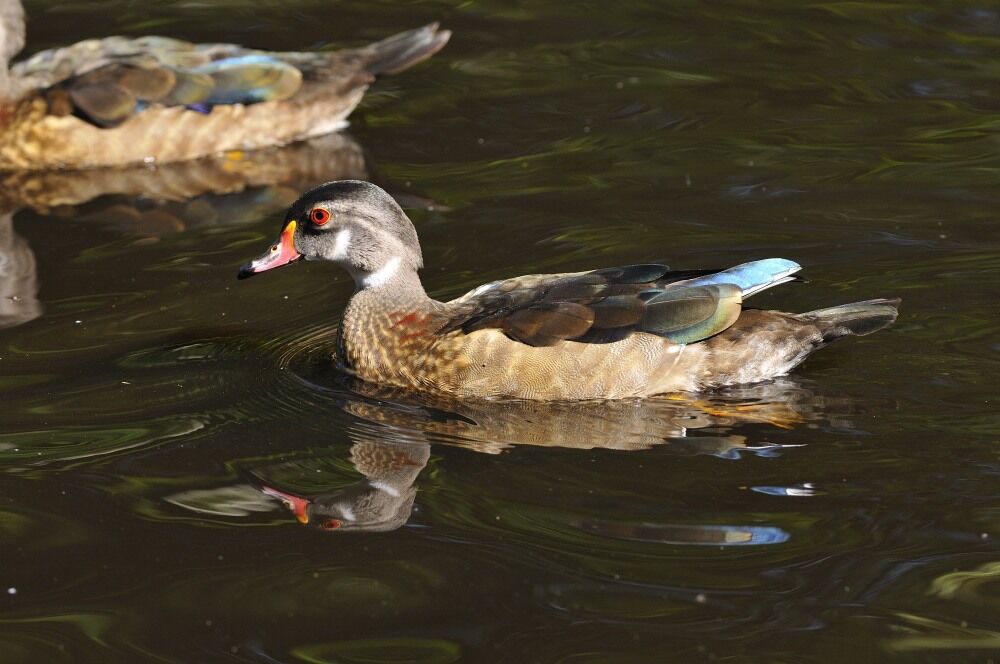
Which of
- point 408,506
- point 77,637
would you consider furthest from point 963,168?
point 77,637

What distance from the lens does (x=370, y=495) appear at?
304 inches

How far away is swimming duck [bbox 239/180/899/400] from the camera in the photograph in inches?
343

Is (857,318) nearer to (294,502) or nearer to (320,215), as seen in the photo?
(320,215)

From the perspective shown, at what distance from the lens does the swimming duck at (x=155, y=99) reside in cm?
1339

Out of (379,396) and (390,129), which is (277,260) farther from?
(390,129)

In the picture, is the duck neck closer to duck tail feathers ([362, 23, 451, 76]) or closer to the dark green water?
the dark green water

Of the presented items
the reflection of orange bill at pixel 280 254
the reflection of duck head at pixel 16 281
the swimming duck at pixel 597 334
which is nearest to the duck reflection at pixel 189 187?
the reflection of duck head at pixel 16 281

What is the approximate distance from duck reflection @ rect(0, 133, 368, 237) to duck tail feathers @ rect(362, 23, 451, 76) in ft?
2.54

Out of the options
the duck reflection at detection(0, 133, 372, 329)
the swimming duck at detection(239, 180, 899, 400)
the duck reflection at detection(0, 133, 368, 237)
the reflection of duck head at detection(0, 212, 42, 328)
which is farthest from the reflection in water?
the duck reflection at detection(0, 133, 368, 237)

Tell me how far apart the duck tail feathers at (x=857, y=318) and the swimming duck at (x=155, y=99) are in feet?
20.3

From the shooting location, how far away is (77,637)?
6531 millimetres

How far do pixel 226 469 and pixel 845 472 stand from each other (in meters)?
3.03

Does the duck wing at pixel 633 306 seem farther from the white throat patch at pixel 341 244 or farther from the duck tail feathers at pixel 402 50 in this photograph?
the duck tail feathers at pixel 402 50

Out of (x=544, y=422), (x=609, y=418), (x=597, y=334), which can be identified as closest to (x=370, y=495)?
(x=544, y=422)
